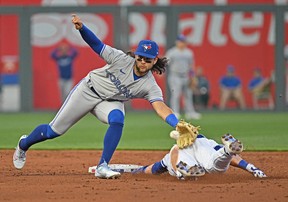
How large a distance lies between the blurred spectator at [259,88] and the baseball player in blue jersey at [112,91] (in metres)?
14.0

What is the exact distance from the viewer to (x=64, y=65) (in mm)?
21703

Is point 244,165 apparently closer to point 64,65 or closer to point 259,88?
point 64,65

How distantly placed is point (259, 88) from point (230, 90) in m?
0.82

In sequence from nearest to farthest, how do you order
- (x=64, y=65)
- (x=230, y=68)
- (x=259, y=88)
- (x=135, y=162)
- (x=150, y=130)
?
1. (x=135, y=162)
2. (x=150, y=130)
3. (x=64, y=65)
4. (x=230, y=68)
5. (x=259, y=88)

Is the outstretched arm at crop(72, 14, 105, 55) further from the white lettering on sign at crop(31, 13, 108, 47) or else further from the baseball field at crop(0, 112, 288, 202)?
the white lettering on sign at crop(31, 13, 108, 47)

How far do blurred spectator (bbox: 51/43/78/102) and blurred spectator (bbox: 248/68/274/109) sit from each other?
4.96 meters

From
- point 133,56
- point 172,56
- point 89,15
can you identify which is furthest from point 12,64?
point 133,56

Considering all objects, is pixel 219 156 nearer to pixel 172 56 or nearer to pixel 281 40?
pixel 172 56

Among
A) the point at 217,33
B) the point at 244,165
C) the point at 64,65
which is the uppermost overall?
the point at 244,165

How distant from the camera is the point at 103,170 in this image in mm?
7758

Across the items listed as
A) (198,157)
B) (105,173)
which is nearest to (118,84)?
(105,173)

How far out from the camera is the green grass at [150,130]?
12.5 meters

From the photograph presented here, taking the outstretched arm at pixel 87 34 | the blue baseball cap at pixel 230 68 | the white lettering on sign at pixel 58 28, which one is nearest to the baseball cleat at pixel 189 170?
the outstretched arm at pixel 87 34

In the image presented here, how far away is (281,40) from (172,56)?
501cm
